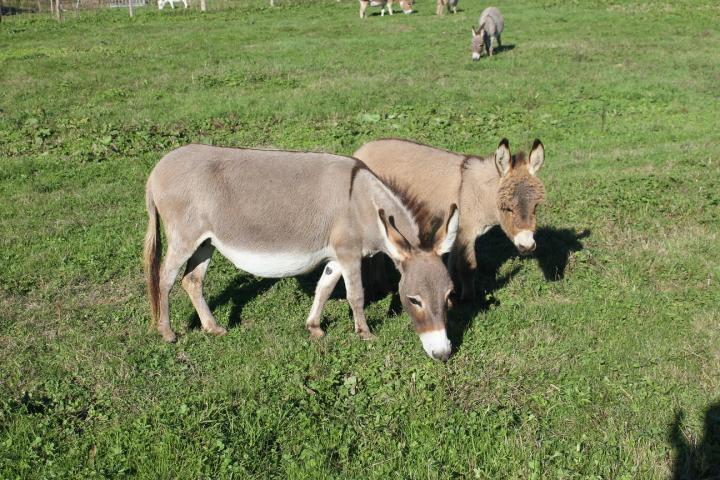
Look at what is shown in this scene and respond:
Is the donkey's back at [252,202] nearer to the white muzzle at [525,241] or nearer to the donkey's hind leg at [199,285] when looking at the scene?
the donkey's hind leg at [199,285]

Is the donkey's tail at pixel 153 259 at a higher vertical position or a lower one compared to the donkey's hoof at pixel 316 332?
higher

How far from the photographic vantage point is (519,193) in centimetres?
686

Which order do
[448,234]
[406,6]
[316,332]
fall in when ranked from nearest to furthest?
1. [448,234]
2. [316,332]
3. [406,6]

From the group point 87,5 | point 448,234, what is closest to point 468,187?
point 448,234

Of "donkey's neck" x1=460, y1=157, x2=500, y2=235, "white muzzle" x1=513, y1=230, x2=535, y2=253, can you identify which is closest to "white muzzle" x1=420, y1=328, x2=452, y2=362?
"white muzzle" x1=513, y1=230, x2=535, y2=253

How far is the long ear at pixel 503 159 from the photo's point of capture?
22.7 ft

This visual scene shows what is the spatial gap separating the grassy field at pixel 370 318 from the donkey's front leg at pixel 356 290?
14 centimetres

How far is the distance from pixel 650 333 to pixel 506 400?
6.43 feet

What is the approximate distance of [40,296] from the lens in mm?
7535

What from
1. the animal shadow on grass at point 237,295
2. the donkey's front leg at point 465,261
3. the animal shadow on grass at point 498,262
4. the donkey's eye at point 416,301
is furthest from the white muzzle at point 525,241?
the animal shadow on grass at point 237,295

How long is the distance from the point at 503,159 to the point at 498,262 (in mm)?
1879

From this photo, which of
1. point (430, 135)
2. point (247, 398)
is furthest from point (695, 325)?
point (430, 135)

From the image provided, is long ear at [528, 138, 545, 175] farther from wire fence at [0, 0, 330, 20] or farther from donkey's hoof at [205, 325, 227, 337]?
wire fence at [0, 0, 330, 20]

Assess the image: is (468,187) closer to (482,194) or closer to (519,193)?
(482,194)
